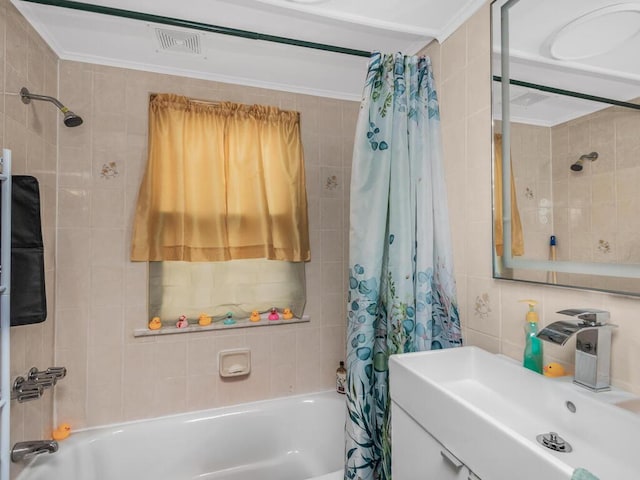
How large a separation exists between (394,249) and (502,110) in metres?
0.64

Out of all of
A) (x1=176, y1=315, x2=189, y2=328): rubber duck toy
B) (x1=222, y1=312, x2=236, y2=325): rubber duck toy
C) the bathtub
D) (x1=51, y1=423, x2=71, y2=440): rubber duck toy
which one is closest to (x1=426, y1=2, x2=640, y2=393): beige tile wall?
the bathtub

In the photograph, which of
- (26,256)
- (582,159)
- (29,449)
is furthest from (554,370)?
(29,449)

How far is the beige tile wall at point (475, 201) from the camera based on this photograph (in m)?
1.18

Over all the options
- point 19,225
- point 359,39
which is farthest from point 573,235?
point 19,225

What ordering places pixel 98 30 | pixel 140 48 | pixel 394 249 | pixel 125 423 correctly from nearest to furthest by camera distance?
1. pixel 394 249
2. pixel 98 30
3. pixel 140 48
4. pixel 125 423

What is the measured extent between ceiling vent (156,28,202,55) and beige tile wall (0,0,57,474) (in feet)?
1.72

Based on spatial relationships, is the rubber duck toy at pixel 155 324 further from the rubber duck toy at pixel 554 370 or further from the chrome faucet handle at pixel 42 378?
the rubber duck toy at pixel 554 370

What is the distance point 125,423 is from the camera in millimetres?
1800

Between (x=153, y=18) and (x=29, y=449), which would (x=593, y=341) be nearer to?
(x=153, y=18)

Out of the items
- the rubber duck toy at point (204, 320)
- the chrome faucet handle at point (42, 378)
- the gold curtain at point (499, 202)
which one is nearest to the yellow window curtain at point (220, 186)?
the rubber duck toy at point (204, 320)

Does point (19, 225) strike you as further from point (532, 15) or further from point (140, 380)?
point (532, 15)

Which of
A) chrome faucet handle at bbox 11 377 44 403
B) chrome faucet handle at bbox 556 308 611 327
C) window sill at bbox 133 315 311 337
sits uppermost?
chrome faucet handle at bbox 556 308 611 327

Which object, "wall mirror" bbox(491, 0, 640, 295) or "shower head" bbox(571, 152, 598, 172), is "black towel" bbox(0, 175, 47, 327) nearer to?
"wall mirror" bbox(491, 0, 640, 295)

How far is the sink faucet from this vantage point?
2.93 feet
